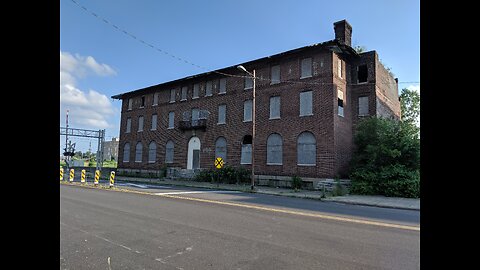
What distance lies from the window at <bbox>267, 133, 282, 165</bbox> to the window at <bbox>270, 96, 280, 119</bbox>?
5.22 feet

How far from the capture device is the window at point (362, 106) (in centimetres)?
2483

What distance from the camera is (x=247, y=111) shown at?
2736cm

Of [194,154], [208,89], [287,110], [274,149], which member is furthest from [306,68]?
[194,154]

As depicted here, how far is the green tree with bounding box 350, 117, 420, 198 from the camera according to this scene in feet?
60.8

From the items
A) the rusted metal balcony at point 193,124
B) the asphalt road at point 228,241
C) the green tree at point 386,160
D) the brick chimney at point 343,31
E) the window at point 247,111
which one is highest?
the brick chimney at point 343,31

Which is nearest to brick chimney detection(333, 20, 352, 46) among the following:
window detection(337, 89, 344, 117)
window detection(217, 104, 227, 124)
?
window detection(337, 89, 344, 117)

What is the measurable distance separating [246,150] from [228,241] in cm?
2065

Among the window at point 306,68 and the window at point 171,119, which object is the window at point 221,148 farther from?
the window at point 306,68

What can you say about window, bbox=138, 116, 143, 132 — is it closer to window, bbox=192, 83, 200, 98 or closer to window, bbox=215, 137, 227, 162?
window, bbox=192, 83, 200, 98

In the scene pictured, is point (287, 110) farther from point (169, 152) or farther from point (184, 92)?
point (169, 152)

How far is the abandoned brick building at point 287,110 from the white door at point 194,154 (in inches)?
4.1

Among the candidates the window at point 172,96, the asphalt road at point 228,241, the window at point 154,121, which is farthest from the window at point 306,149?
the window at point 154,121
